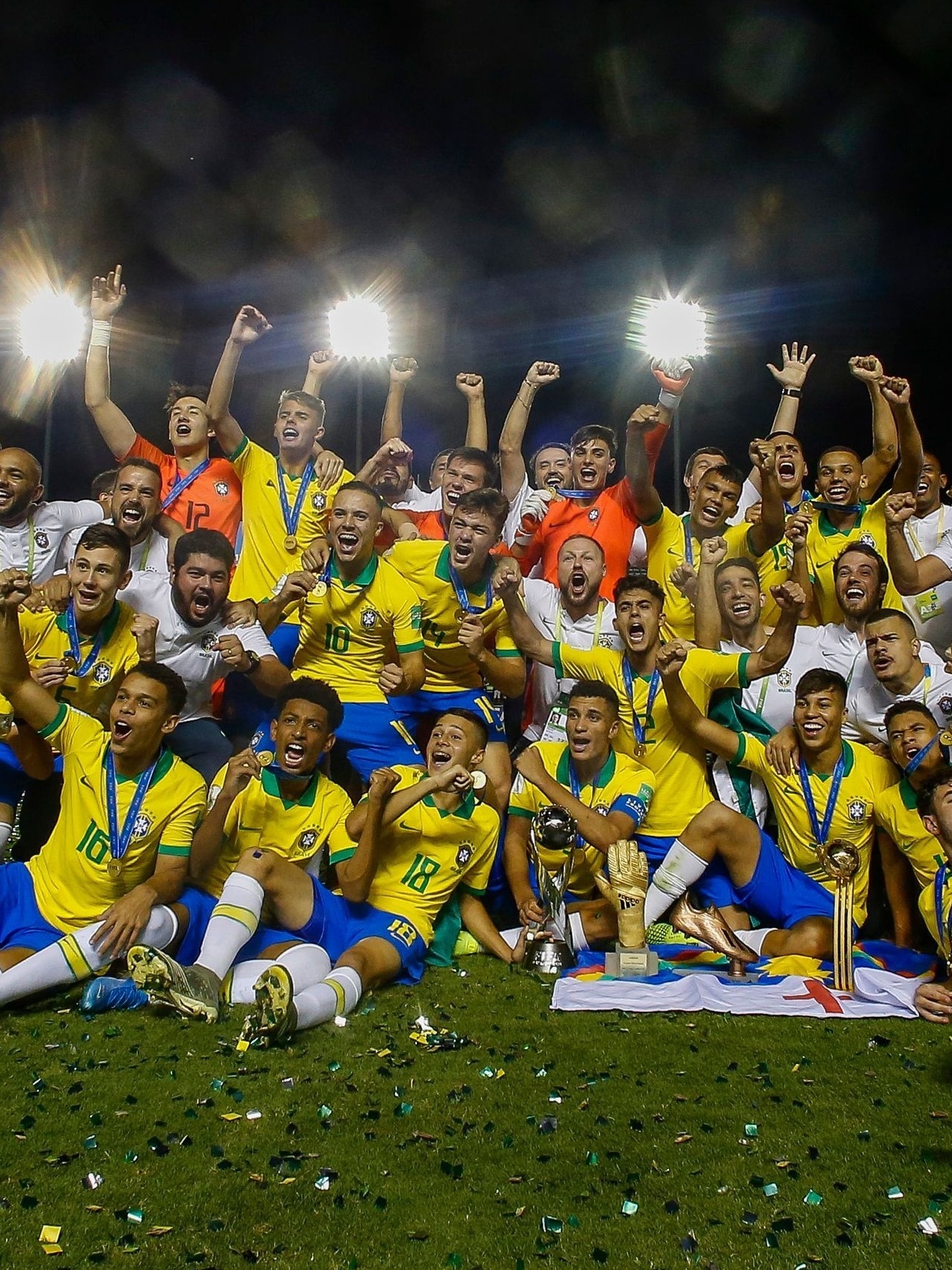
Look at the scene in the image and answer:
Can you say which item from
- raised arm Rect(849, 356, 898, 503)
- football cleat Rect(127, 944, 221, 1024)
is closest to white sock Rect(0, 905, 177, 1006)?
football cleat Rect(127, 944, 221, 1024)

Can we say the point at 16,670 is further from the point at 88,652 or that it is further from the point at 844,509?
the point at 844,509

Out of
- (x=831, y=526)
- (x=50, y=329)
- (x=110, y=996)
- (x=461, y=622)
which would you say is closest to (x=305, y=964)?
(x=110, y=996)

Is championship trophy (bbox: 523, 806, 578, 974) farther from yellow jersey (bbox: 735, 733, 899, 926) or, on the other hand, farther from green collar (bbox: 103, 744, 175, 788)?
green collar (bbox: 103, 744, 175, 788)

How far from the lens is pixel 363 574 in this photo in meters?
5.52

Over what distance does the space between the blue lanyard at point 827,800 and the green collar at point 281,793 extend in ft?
6.96

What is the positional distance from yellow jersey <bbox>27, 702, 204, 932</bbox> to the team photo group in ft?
0.05

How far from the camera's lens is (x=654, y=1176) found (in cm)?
262

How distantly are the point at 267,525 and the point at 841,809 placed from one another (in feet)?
11.1

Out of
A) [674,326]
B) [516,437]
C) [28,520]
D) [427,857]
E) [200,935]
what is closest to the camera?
[200,935]

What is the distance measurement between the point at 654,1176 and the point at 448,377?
39.5 feet

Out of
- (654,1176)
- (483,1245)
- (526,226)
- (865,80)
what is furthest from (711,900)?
(526,226)

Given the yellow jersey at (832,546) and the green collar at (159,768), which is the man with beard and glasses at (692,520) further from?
the green collar at (159,768)

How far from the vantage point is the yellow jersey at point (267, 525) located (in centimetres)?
625

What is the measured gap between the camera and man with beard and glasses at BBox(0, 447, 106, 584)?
216 inches
